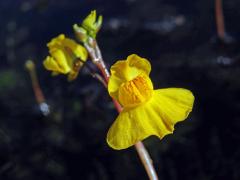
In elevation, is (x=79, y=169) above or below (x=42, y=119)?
below

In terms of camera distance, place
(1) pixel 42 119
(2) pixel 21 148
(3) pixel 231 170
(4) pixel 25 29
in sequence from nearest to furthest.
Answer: (3) pixel 231 170
(2) pixel 21 148
(1) pixel 42 119
(4) pixel 25 29

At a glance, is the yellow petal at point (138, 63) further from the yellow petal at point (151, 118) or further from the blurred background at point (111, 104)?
the blurred background at point (111, 104)

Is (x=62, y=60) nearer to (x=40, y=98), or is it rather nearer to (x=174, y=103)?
(x=174, y=103)

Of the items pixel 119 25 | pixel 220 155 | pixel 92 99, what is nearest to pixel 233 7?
pixel 119 25

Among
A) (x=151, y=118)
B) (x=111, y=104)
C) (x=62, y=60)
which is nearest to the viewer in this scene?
(x=151, y=118)

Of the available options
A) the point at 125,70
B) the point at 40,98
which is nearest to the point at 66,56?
the point at 125,70

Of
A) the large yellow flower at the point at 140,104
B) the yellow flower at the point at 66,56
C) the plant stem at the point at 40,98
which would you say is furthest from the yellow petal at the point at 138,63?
the plant stem at the point at 40,98

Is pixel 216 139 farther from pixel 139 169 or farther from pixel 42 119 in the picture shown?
pixel 42 119
